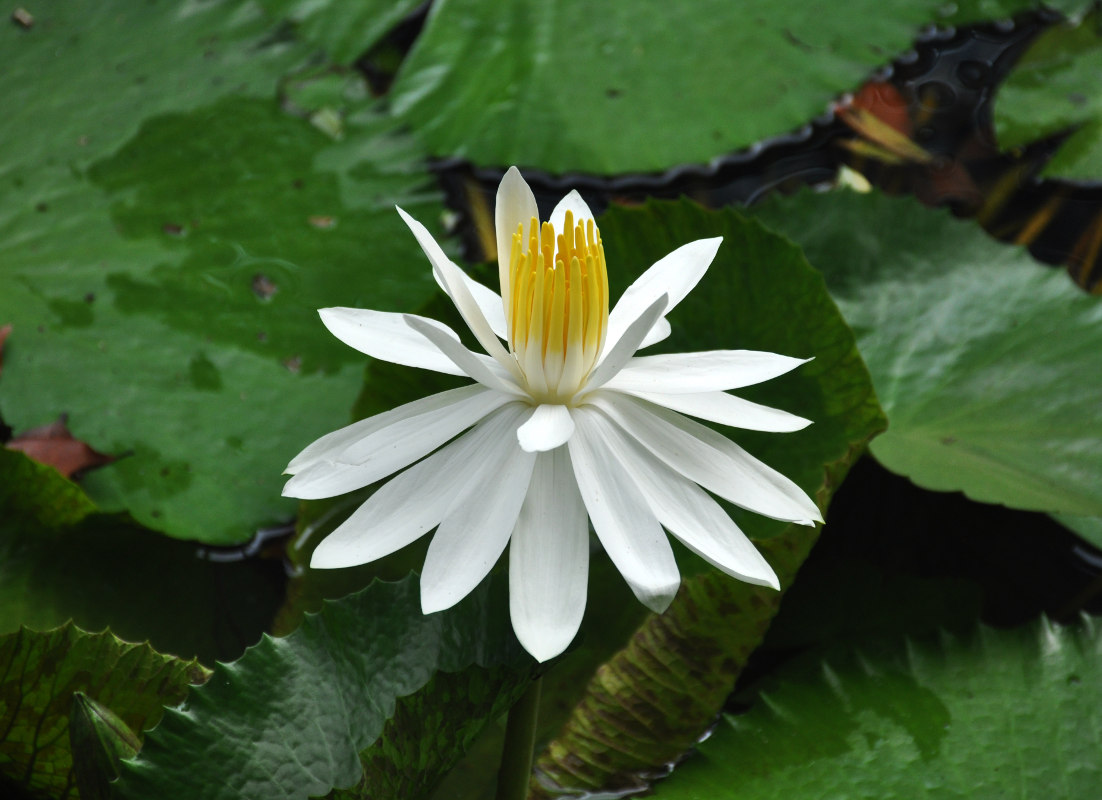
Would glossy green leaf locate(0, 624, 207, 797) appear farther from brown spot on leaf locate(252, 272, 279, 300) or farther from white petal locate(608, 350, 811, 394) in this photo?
brown spot on leaf locate(252, 272, 279, 300)

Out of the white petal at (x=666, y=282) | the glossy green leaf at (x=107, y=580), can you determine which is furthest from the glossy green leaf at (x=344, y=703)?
the glossy green leaf at (x=107, y=580)

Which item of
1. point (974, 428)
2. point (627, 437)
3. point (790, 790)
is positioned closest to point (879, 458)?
point (974, 428)

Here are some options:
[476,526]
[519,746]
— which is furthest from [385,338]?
[519,746]

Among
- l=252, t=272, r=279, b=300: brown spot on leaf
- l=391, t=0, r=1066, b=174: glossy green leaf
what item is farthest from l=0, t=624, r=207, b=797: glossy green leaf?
l=391, t=0, r=1066, b=174: glossy green leaf

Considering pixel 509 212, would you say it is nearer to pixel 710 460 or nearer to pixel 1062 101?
pixel 710 460

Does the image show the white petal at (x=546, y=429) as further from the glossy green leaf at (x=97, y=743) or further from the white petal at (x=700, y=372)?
the glossy green leaf at (x=97, y=743)
